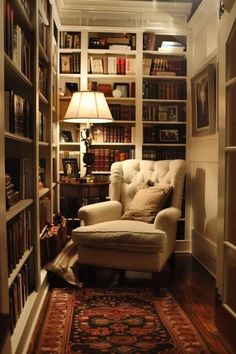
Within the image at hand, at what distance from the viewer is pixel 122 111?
13.6 feet

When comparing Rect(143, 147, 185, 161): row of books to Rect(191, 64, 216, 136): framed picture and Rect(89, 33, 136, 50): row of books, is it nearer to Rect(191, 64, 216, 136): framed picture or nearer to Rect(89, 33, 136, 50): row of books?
Rect(191, 64, 216, 136): framed picture

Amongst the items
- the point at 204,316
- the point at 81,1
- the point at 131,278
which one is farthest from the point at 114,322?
the point at 81,1

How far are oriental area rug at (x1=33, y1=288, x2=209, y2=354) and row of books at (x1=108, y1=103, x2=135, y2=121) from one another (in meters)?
1.96

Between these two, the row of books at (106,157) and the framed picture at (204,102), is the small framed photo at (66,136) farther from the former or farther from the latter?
the framed picture at (204,102)

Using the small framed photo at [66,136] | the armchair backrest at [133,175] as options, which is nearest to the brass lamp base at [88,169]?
the armchair backrest at [133,175]

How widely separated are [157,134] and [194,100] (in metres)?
0.59

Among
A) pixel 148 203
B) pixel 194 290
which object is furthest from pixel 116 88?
pixel 194 290

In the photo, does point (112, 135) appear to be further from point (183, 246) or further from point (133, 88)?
point (183, 246)

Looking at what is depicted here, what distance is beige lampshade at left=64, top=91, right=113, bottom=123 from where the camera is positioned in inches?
139

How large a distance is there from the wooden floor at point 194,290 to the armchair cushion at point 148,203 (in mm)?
551

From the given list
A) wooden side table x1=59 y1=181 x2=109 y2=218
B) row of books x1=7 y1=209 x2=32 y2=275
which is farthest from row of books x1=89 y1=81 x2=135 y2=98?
row of books x1=7 y1=209 x2=32 y2=275

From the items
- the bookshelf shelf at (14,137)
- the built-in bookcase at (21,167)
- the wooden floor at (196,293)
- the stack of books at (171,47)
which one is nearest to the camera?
the bookshelf shelf at (14,137)

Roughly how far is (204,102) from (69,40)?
5.44 feet

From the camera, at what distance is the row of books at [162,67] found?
160 inches
